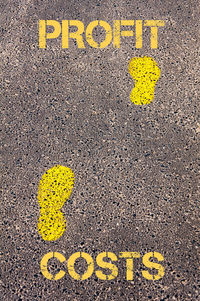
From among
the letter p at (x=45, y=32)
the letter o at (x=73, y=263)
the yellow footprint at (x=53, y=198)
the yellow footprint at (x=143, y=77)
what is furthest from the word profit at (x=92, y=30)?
the letter o at (x=73, y=263)

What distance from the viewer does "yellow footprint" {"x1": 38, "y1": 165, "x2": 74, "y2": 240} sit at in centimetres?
237

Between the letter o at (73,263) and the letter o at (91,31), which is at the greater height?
the letter o at (91,31)

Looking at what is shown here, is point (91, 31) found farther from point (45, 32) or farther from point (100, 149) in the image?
point (100, 149)

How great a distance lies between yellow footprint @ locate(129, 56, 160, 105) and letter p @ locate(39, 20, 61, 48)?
0.82 meters

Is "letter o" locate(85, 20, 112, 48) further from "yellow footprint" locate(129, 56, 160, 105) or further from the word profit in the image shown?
"yellow footprint" locate(129, 56, 160, 105)

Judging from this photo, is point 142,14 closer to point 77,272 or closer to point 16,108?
point 16,108

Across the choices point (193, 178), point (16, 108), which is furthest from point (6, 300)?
point (193, 178)

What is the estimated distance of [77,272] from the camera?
231 cm

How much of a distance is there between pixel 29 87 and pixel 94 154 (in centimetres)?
91

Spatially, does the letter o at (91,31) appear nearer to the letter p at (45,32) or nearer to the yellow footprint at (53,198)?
the letter p at (45,32)

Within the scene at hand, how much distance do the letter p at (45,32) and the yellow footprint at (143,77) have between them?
823 millimetres

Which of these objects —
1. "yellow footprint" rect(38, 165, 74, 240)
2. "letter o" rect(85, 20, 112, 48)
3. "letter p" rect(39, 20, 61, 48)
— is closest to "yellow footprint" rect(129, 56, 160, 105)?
"letter o" rect(85, 20, 112, 48)

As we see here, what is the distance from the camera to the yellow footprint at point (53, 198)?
2.37 m

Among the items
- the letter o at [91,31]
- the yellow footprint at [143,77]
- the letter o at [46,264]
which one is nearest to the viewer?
the letter o at [46,264]
